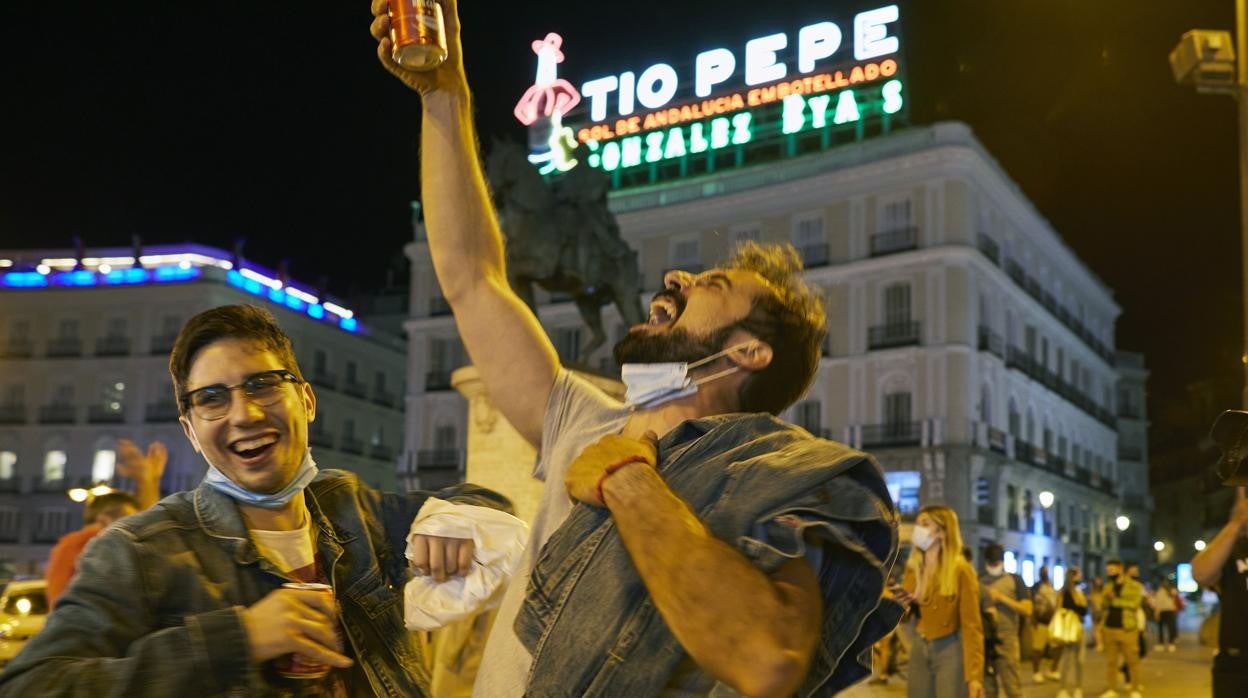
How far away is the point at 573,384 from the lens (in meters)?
2.50

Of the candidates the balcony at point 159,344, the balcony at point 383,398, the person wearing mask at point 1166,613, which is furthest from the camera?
the balcony at point 383,398

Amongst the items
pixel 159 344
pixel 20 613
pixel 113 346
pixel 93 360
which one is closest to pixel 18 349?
pixel 93 360

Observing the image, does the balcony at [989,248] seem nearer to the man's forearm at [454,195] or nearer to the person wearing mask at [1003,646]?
the person wearing mask at [1003,646]

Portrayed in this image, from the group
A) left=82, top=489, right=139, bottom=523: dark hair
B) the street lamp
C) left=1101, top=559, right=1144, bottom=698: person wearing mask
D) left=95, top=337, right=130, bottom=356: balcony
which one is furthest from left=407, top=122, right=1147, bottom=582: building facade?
left=82, top=489, right=139, bottom=523: dark hair

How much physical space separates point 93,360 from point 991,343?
36580mm

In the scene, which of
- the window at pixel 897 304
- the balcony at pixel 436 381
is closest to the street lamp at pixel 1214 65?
the window at pixel 897 304

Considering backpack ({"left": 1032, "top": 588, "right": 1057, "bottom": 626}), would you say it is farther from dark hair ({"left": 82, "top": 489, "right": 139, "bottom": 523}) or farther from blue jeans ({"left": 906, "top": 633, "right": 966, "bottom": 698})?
dark hair ({"left": 82, "top": 489, "right": 139, "bottom": 523})

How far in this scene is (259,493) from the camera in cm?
214

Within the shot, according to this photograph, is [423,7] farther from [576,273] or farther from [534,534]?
[576,273]

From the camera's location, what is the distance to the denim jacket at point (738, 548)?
5.43 ft

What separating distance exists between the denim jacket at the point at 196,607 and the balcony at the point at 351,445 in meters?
53.2

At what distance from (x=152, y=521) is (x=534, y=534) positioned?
2.23ft

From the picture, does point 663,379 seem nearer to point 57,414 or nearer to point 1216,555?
point 1216,555

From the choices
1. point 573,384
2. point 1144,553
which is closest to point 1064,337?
point 1144,553
